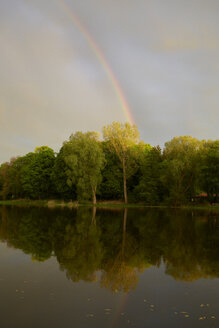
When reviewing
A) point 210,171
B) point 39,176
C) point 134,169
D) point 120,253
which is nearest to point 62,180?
point 39,176

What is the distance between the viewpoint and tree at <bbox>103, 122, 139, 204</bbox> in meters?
57.0

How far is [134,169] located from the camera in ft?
192

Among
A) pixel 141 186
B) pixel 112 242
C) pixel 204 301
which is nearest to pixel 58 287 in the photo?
pixel 204 301

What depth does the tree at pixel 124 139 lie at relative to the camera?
187ft

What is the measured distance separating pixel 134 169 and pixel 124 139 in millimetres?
6640

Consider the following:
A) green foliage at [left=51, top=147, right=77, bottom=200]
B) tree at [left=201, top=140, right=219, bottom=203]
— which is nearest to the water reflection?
tree at [left=201, top=140, right=219, bottom=203]

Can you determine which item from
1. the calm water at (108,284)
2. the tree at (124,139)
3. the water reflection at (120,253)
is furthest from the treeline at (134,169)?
the calm water at (108,284)

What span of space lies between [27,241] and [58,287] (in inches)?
283

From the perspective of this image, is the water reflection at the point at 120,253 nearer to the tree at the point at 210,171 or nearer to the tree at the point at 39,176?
the tree at the point at 210,171

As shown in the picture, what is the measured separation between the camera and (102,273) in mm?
8461

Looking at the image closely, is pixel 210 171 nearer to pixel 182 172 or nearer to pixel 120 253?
pixel 182 172

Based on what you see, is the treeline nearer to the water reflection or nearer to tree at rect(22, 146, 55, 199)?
tree at rect(22, 146, 55, 199)

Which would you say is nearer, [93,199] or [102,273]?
[102,273]

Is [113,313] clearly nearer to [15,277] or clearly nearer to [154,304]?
[154,304]
